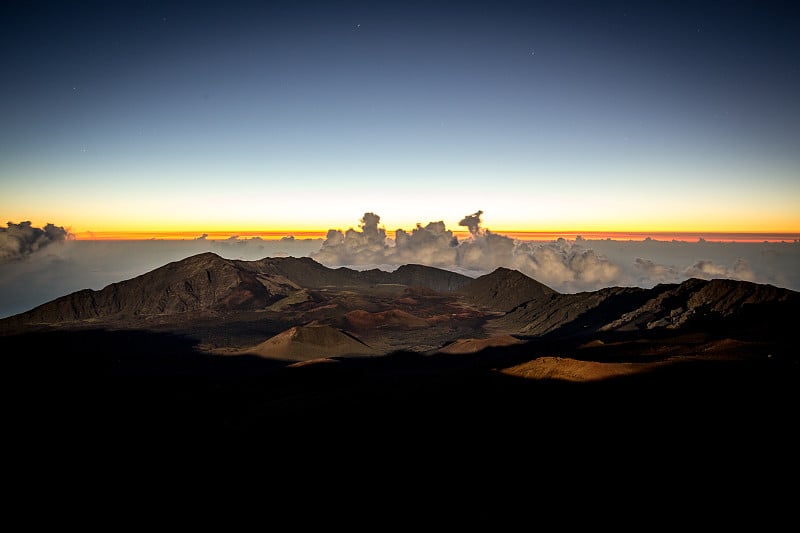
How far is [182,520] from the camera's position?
32656 mm

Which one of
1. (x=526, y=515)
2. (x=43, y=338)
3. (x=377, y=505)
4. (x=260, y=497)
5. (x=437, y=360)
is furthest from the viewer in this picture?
(x=43, y=338)

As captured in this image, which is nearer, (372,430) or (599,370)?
(372,430)

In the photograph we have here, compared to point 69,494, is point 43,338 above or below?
below

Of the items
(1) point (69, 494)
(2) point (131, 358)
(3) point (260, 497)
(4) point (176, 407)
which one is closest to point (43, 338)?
(2) point (131, 358)

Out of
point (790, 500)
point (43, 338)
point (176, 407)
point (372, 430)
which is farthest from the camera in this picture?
point (43, 338)

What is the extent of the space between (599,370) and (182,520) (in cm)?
4615

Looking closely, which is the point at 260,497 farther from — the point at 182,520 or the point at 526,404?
the point at 526,404

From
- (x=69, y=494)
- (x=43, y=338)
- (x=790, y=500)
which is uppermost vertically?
(x=790, y=500)

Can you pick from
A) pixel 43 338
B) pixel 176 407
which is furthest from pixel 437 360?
pixel 43 338

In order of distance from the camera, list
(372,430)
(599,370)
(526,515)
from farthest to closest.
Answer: (599,370) < (372,430) < (526,515)

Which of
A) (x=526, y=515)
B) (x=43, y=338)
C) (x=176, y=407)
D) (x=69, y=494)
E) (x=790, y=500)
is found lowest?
Result: (x=43, y=338)

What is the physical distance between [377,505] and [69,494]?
82.3 ft

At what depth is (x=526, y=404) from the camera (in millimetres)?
49750

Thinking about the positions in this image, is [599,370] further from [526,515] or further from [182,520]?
[182,520]
